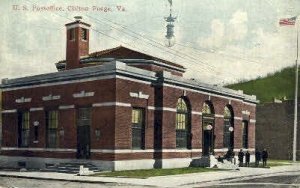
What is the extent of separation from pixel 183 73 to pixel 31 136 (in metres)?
12.9

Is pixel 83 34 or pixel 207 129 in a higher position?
pixel 83 34

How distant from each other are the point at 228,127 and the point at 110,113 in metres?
14.4

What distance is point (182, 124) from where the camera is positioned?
35062 millimetres

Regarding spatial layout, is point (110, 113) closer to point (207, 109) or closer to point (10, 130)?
point (10, 130)

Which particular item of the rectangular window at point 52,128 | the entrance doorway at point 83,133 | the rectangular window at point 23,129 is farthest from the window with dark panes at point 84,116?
the rectangular window at point 23,129

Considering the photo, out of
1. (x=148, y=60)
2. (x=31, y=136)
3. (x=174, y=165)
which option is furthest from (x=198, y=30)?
(x=31, y=136)

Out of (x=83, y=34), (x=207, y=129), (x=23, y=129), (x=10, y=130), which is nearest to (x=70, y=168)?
(x=23, y=129)

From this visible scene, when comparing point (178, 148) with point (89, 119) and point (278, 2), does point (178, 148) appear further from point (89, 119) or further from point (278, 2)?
point (278, 2)

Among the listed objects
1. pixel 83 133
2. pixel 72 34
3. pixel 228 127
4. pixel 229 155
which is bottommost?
pixel 229 155

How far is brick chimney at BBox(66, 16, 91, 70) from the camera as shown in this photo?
115 feet

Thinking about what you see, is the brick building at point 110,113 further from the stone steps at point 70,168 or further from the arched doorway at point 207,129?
the stone steps at point 70,168

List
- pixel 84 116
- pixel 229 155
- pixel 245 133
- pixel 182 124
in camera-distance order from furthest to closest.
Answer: pixel 245 133 < pixel 229 155 < pixel 182 124 < pixel 84 116

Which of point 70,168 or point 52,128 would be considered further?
point 52,128

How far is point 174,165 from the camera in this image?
3369 cm
